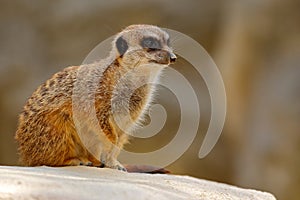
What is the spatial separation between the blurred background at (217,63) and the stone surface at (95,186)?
2870 mm

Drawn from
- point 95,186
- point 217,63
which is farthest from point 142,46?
point 217,63

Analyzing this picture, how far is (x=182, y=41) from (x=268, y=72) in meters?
0.67

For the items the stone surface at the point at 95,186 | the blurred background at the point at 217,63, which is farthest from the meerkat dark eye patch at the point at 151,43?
the blurred background at the point at 217,63

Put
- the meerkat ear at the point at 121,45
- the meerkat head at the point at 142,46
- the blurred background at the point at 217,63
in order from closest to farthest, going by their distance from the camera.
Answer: the meerkat head at the point at 142,46
the meerkat ear at the point at 121,45
the blurred background at the point at 217,63

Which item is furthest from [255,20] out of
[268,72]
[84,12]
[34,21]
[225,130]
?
[34,21]

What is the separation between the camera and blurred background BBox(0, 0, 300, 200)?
536 centimetres

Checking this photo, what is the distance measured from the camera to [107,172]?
240 cm

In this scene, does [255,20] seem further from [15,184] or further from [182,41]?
[15,184]

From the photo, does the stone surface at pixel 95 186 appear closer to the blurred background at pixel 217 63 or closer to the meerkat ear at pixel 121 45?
the meerkat ear at pixel 121 45

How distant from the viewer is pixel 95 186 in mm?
1916

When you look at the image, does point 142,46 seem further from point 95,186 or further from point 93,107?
point 95,186

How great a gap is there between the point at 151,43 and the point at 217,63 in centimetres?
285

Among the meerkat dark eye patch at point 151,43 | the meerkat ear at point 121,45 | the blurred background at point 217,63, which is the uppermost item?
the meerkat dark eye patch at point 151,43

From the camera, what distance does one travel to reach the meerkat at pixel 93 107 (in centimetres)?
258
